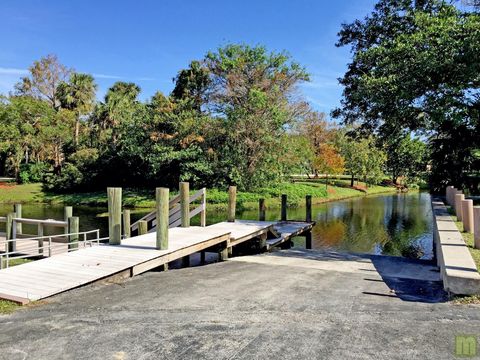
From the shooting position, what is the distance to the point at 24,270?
7.94 meters

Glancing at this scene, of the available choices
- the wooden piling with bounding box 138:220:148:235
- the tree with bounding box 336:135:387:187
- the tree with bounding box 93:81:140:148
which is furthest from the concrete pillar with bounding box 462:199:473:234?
the tree with bounding box 336:135:387:187

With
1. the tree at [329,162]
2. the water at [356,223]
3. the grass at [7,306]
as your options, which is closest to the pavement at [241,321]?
the grass at [7,306]

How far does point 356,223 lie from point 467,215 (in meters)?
14.8

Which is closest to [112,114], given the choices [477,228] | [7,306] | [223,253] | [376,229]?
[376,229]

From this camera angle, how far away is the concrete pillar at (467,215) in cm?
1067

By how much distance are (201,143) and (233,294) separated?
28200mm

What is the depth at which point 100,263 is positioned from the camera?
8461 millimetres

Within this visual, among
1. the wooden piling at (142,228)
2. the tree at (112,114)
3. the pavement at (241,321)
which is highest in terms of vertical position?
the tree at (112,114)

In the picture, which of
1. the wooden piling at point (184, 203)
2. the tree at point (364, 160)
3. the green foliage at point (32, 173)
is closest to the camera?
the wooden piling at point (184, 203)

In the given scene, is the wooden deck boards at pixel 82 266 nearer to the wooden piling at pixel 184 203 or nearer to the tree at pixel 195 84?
the wooden piling at pixel 184 203

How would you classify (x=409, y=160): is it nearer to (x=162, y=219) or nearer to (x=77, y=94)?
(x=77, y=94)

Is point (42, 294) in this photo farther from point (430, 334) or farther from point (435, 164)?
point (435, 164)

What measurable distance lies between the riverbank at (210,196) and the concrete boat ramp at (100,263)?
19723mm

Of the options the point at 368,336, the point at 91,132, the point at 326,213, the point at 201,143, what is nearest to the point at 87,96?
the point at 91,132
